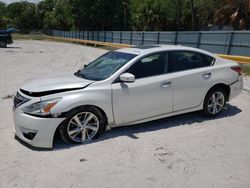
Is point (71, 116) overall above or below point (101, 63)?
below

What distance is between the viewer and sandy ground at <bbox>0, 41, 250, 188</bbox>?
378 centimetres

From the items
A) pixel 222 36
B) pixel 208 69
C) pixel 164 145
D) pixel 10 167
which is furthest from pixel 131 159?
pixel 222 36

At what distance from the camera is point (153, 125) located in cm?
576

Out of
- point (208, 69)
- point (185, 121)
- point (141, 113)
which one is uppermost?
point (208, 69)

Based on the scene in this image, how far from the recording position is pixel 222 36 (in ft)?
59.6

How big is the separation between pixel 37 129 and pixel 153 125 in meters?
2.28

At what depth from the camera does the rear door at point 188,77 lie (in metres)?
5.62

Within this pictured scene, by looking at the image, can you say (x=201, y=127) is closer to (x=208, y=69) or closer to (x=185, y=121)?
(x=185, y=121)

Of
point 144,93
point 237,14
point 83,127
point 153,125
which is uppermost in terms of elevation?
point 237,14

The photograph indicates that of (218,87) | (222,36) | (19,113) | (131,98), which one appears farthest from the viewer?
(222,36)

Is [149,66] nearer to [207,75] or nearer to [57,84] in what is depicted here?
[207,75]

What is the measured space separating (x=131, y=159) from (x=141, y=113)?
115cm

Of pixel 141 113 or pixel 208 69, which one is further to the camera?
pixel 208 69

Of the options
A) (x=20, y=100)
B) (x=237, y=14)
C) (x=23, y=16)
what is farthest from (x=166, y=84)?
(x=23, y=16)
